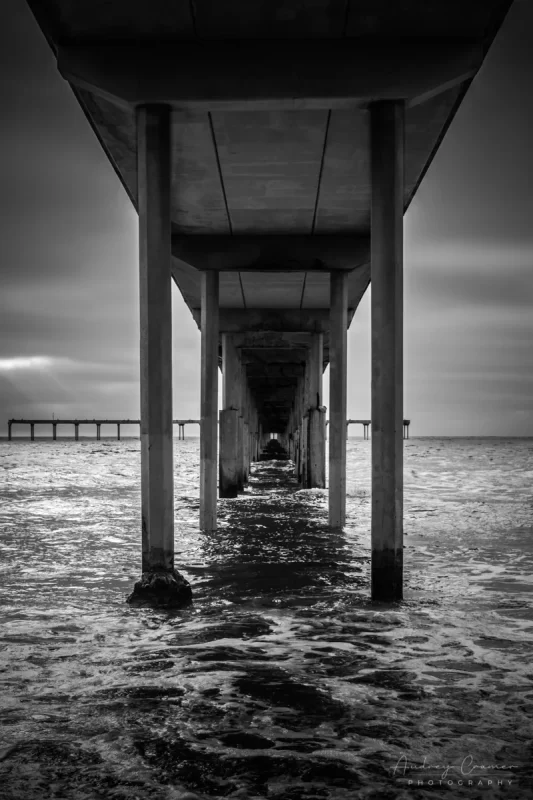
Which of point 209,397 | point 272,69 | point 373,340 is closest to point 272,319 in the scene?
point 209,397

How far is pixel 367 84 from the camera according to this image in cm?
646

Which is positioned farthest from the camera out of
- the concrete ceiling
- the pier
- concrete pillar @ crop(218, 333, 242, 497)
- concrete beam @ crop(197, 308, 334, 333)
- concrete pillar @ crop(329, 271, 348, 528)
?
concrete pillar @ crop(218, 333, 242, 497)

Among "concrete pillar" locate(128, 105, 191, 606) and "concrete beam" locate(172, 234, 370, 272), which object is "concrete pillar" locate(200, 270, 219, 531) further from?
"concrete pillar" locate(128, 105, 191, 606)

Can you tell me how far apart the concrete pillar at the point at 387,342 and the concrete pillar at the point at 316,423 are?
1225 cm

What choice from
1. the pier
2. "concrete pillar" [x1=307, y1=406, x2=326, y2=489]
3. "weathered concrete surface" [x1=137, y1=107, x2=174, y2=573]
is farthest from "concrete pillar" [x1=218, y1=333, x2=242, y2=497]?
"weathered concrete surface" [x1=137, y1=107, x2=174, y2=573]

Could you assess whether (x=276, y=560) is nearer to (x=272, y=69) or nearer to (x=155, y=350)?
(x=155, y=350)

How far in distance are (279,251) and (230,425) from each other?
7367 millimetres

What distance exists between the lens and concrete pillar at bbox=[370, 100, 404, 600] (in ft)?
21.6

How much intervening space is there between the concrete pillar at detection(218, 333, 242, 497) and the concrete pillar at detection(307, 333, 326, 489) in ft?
7.25

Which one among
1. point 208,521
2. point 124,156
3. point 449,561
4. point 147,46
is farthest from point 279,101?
point 208,521

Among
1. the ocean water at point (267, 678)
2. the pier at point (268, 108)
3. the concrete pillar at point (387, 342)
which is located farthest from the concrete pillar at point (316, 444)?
the concrete pillar at point (387, 342)

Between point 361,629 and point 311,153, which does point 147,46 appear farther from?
point 361,629

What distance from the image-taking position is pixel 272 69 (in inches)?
255

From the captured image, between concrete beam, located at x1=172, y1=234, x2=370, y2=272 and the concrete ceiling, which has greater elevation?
the concrete ceiling
